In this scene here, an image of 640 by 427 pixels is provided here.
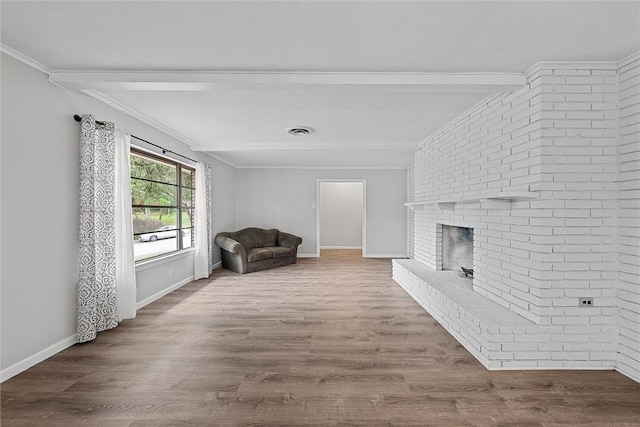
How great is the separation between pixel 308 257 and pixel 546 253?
234 inches

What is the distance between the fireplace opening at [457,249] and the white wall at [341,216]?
5302mm

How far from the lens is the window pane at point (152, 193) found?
400 cm

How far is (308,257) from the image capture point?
7844 millimetres

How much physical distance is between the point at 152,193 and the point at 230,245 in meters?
1.98

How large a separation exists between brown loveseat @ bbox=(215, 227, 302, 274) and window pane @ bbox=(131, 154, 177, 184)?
1.79 metres

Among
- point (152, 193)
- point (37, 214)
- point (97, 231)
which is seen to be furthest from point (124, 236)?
point (152, 193)

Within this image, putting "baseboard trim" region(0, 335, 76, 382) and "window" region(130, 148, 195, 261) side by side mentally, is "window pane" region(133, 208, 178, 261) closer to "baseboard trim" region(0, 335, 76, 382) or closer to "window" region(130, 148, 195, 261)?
"window" region(130, 148, 195, 261)

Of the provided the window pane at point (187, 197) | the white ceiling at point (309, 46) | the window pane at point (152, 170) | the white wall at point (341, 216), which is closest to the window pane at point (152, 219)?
the window pane at point (187, 197)

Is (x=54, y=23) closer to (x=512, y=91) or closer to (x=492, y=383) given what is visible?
(x=512, y=91)

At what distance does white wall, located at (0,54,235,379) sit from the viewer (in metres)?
2.21

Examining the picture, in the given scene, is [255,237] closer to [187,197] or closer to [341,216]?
[187,197]

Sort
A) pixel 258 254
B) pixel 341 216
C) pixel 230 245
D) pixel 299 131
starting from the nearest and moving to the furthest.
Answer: pixel 299 131 → pixel 230 245 → pixel 258 254 → pixel 341 216

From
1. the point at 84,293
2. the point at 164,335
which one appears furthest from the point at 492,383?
the point at 84,293

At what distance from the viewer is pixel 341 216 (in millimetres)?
9781
